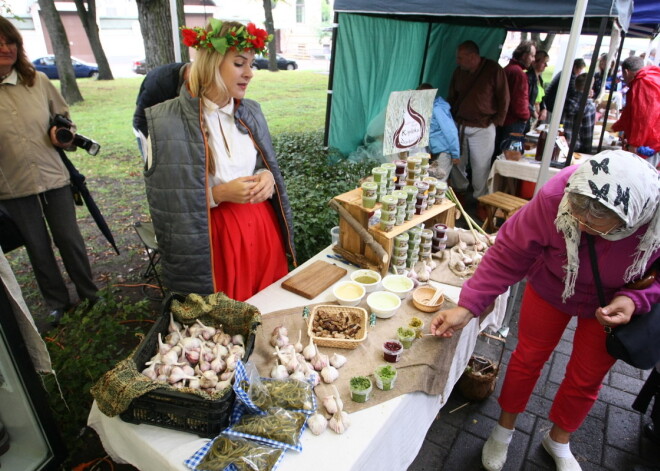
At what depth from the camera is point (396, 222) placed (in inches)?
96.5

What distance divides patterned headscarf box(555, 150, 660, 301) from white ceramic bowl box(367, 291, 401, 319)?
0.88 meters

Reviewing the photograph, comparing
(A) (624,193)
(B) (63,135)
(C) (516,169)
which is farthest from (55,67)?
(A) (624,193)

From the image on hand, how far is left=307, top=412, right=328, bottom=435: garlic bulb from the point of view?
1410 millimetres

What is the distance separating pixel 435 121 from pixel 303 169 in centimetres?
184

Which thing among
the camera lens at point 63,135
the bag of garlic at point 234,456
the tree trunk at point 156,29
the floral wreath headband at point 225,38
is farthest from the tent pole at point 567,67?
the tree trunk at point 156,29

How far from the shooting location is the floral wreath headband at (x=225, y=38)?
186cm

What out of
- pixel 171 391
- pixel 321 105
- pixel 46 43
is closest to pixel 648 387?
pixel 171 391

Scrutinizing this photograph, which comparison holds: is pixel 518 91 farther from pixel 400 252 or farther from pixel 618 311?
pixel 618 311

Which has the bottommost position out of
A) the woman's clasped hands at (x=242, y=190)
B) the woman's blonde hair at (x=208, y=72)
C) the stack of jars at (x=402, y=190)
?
the stack of jars at (x=402, y=190)

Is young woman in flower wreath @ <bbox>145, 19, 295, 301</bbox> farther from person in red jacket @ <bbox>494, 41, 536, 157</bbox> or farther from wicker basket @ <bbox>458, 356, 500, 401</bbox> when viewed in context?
person in red jacket @ <bbox>494, 41, 536, 157</bbox>

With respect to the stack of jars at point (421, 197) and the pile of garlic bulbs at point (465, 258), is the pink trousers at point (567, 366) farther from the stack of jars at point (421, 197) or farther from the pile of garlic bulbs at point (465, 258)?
the stack of jars at point (421, 197)

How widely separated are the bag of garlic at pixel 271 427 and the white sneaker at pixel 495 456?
1.40 meters

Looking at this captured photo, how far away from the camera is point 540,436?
2.50 m

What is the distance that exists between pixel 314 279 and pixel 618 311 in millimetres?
1424
